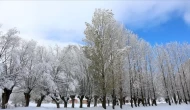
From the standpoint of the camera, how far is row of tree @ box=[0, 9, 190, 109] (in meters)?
22.4

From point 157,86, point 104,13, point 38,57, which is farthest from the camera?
point 157,86

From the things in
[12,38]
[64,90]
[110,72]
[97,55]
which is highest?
[12,38]

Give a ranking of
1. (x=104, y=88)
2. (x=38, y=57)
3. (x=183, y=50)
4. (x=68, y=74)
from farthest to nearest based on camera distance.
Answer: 1. (x=183, y=50)
2. (x=68, y=74)
3. (x=38, y=57)
4. (x=104, y=88)

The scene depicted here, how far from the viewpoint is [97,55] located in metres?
21.9

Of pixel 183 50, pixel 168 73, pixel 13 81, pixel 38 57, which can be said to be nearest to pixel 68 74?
pixel 38 57

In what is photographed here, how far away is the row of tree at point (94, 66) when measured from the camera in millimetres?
22391

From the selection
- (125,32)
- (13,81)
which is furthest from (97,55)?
(125,32)

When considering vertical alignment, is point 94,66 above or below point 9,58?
below

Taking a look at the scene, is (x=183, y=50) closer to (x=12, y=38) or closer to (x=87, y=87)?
(x=87, y=87)

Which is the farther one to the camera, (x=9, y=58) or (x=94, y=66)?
(x=9, y=58)

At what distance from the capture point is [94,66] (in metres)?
21.9

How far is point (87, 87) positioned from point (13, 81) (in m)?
13.6

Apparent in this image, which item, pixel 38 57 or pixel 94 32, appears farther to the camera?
pixel 38 57

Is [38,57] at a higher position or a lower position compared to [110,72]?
higher
